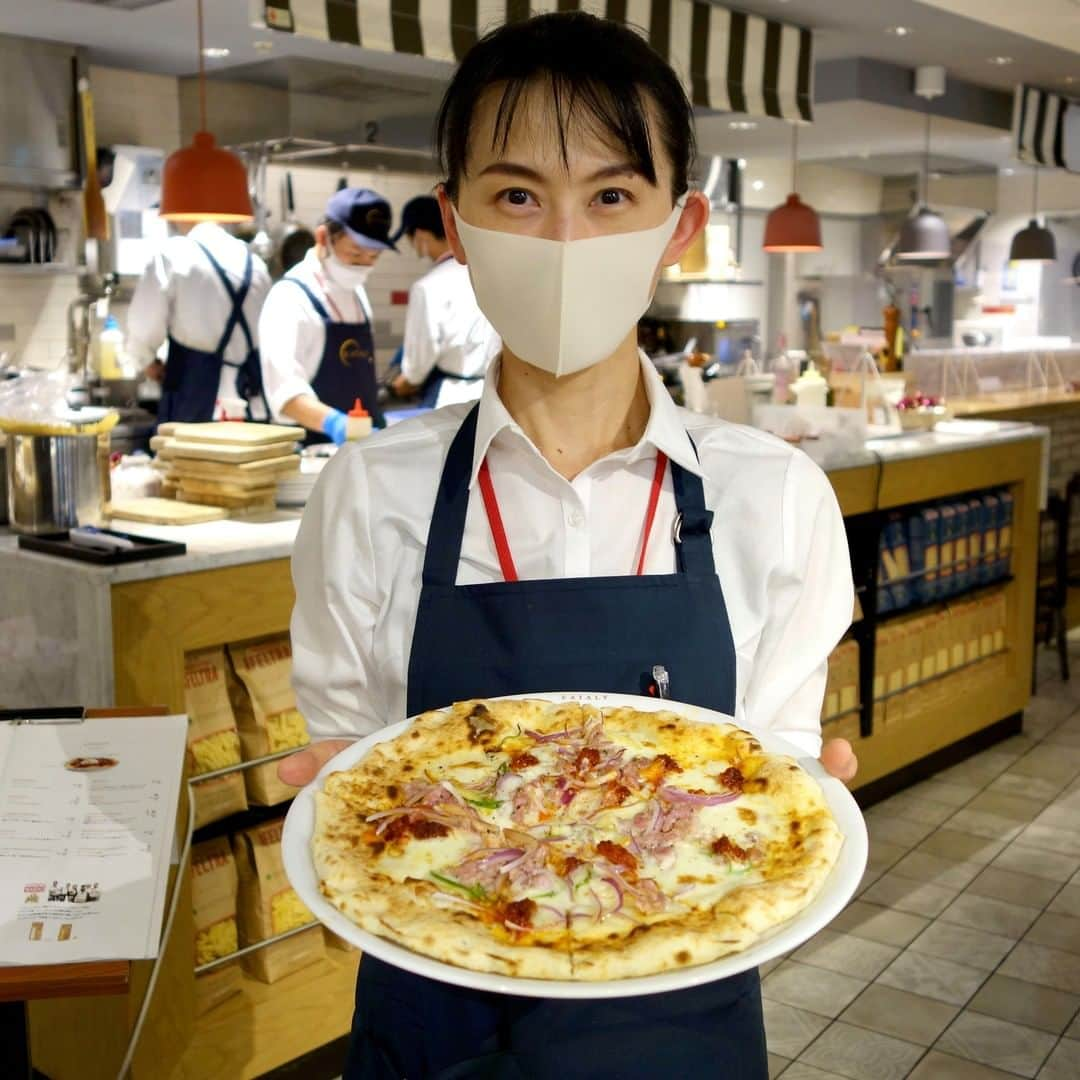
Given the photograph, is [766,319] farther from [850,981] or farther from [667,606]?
[667,606]

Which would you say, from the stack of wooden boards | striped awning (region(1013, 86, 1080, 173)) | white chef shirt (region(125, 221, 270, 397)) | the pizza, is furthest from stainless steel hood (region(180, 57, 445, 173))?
the pizza

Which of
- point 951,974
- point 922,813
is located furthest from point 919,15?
point 951,974

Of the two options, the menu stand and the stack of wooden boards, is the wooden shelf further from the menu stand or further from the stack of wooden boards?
the menu stand

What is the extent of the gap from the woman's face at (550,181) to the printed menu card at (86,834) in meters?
0.88

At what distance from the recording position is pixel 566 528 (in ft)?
5.25

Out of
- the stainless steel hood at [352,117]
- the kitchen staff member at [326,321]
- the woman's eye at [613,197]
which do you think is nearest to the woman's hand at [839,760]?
the woman's eye at [613,197]

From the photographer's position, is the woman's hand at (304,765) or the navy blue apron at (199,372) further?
the navy blue apron at (199,372)

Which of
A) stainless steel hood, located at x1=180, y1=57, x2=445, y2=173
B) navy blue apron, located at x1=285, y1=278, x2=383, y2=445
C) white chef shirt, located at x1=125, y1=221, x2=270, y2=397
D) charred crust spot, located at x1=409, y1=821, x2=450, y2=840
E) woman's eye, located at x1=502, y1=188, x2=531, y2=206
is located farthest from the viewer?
stainless steel hood, located at x1=180, y1=57, x2=445, y2=173

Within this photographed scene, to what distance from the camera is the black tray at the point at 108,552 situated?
2.58 metres

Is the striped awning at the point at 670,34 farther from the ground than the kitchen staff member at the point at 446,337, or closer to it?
farther from the ground

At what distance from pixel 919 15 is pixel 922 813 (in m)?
4.01

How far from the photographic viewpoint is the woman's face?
1440 mm

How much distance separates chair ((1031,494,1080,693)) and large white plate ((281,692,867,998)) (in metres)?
5.00

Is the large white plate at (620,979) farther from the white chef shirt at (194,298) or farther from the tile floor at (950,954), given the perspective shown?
the white chef shirt at (194,298)
